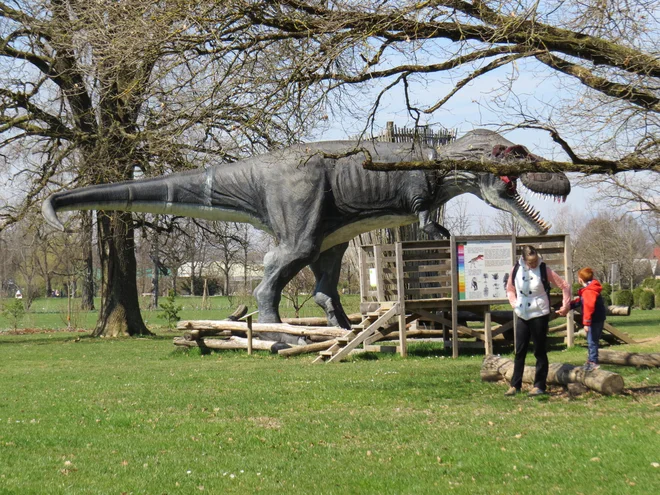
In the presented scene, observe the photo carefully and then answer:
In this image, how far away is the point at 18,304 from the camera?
3111cm

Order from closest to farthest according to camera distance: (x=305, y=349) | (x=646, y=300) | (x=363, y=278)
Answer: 1. (x=305, y=349)
2. (x=363, y=278)
3. (x=646, y=300)

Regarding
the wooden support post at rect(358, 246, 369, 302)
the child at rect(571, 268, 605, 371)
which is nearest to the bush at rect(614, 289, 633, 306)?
the wooden support post at rect(358, 246, 369, 302)

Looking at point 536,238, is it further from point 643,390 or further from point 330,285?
point 643,390

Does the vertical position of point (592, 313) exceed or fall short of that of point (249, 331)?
it exceeds it

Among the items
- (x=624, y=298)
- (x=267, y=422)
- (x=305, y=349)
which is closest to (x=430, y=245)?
(x=305, y=349)

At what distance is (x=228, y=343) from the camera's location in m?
17.7

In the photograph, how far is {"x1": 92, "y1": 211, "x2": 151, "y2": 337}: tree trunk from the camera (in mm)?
24688

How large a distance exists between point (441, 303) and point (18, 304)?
20.1 m

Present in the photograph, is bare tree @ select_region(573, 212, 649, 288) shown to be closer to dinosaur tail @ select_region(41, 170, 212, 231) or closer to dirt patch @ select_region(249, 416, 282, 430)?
dinosaur tail @ select_region(41, 170, 212, 231)

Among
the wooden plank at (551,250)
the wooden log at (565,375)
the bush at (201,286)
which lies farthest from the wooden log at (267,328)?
the bush at (201,286)

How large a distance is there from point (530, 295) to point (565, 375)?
1.09m

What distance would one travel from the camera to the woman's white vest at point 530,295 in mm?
9906

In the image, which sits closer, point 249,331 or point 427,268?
point 427,268

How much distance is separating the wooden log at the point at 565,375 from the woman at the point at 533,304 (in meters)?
0.29
